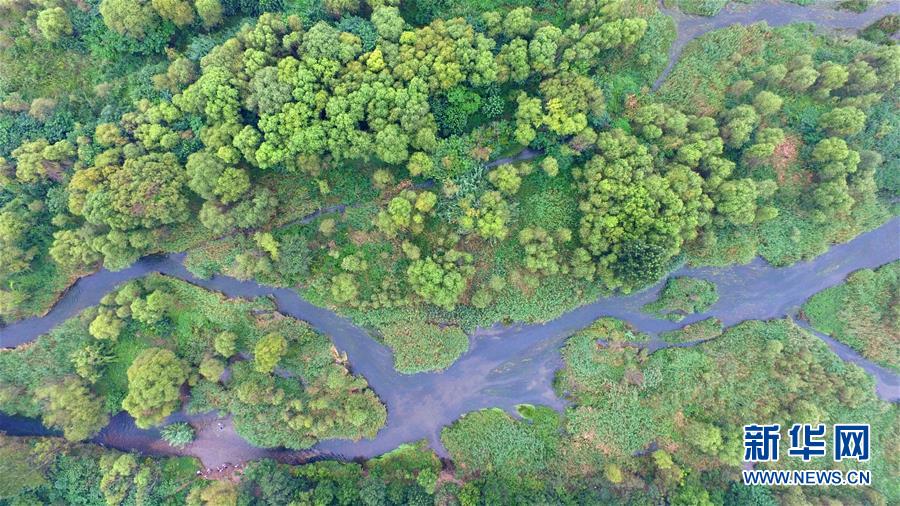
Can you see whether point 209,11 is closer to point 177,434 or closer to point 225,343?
point 225,343

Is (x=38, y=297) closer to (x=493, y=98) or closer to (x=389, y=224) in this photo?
(x=389, y=224)

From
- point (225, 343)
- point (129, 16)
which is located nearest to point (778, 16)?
point (129, 16)

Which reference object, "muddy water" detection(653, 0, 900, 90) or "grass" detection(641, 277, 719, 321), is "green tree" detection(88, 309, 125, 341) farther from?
"muddy water" detection(653, 0, 900, 90)

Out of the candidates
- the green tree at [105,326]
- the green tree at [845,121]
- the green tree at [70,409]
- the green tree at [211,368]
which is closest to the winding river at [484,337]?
the green tree at [70,409]

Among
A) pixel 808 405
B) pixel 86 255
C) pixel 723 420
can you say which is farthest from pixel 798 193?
pixel 86 255

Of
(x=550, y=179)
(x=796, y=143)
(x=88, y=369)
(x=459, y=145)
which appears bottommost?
(x=88, y=369)
